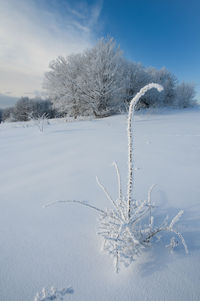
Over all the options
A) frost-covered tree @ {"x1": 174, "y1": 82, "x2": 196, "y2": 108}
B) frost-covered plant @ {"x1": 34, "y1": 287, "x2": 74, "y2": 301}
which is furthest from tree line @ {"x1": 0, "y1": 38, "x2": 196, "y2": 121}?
frost-covered plant @ {"x1": 34, "y1": 287, "x2": 74, "y2": 301}

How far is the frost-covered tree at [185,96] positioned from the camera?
16.3m

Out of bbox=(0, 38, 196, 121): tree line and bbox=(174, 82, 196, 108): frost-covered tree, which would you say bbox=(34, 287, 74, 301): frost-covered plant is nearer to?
bbox=(0, 38, 196, 121): tree line

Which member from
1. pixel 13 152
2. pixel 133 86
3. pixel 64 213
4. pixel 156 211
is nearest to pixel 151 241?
pixel 156 211

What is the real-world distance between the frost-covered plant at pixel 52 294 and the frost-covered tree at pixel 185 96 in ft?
61.7

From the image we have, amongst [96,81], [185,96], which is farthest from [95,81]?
[185,96]

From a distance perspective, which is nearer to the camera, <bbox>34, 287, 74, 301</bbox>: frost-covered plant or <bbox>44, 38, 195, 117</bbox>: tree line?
<bbox>34, 287, 74, 301</bbox>: frost-covered plant

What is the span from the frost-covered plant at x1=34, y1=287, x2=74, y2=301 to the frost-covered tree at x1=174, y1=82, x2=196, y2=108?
61.7ft

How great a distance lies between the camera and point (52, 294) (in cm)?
63

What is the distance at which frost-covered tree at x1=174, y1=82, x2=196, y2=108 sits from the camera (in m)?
16.3

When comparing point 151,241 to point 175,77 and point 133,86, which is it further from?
point 175,77

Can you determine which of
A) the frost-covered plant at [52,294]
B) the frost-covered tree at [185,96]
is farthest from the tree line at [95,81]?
the frost-covered plant at [52,294]

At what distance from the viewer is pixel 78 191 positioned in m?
1.32

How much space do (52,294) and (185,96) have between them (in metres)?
20.3

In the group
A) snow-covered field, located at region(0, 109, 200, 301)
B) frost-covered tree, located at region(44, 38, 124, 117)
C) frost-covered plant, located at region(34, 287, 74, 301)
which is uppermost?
frost-covered tree, located at region(44, 38, 124, 117)
